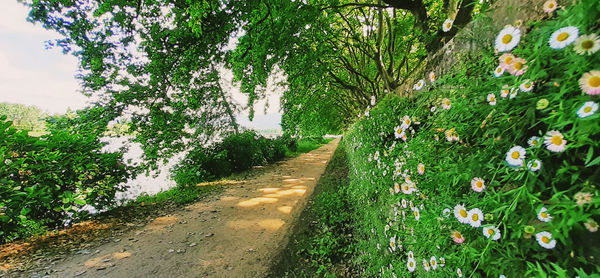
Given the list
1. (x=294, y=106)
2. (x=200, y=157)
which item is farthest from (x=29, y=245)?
(x=294, y=106)

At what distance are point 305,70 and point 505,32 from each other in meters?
4.83

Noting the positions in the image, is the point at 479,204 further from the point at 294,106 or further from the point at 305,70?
the point at 294,106

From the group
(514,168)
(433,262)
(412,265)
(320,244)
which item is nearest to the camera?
(514,168)

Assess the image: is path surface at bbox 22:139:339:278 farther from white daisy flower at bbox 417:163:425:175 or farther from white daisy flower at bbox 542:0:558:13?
white daisy flower at bbox 542:0:558:13

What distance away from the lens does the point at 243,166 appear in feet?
39.9

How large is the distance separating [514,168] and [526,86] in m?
0.33

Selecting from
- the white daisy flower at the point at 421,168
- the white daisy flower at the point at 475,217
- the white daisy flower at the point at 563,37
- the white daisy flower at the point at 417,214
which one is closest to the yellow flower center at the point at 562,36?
the white daisy flower at the point at 563,37

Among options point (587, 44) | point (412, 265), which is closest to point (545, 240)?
point (587, 44)

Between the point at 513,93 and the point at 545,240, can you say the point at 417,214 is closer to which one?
the point at 545,240

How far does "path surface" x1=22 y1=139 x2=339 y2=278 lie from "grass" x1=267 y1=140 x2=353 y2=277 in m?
0.29

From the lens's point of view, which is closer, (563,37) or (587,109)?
(587,109)

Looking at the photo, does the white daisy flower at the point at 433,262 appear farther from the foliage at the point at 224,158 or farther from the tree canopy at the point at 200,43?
the foliage at the point at 224,158

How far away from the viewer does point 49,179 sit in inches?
186

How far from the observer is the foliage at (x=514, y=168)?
691mm
